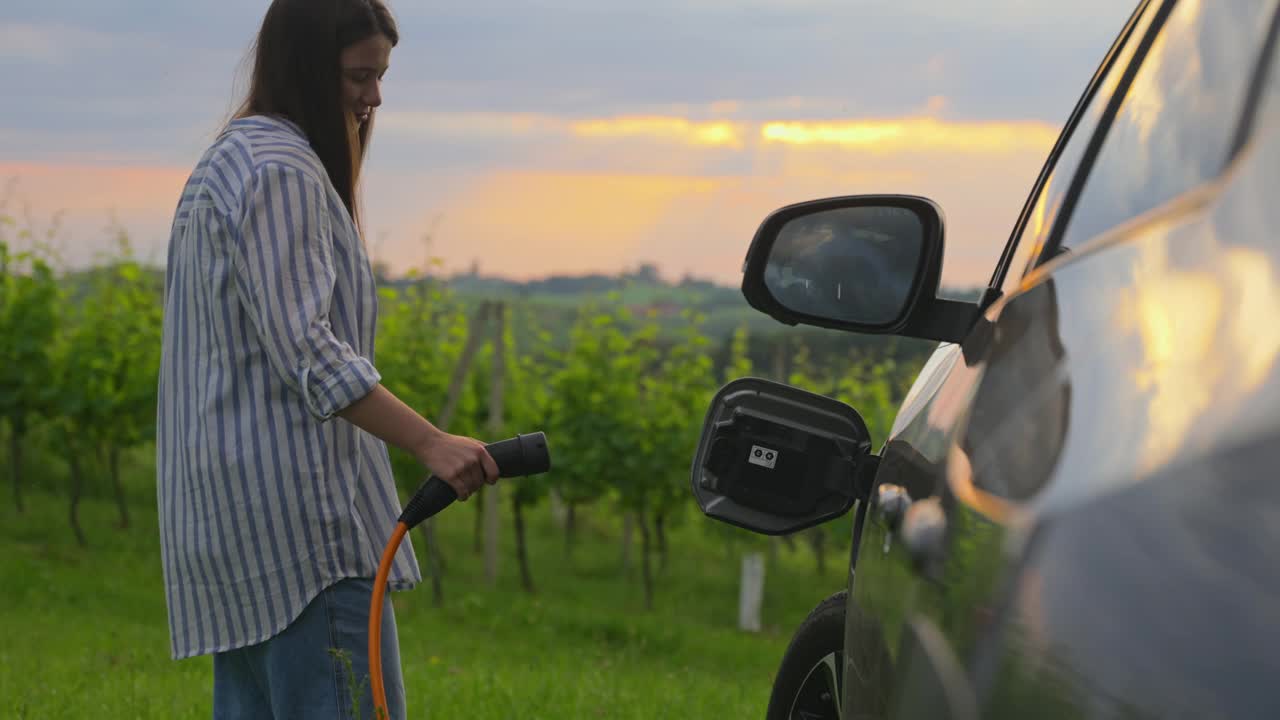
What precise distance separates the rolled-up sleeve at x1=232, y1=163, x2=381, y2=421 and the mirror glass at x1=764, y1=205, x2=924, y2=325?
2.62 ft

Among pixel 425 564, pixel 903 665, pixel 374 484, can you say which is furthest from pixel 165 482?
pixel 425 564

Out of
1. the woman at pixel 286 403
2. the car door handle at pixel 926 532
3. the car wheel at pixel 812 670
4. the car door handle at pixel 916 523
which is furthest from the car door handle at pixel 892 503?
the woman at pixel 286 403

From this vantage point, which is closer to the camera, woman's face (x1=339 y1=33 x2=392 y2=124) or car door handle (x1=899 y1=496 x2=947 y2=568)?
car door handle (x1=899 y1=496 x2=947 y2=568)

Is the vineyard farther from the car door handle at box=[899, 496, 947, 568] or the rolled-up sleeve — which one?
the car door handle at box=[899, 496, 947, 568]

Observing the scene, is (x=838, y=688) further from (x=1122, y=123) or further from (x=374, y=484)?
(x=1122, y=123)

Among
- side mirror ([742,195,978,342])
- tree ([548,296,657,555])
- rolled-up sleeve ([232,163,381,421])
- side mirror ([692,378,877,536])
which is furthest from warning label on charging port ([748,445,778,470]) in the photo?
tree ([548,296,657,555])

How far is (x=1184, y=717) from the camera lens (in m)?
0.88

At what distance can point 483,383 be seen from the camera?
17.9m

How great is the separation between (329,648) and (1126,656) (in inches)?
79.4

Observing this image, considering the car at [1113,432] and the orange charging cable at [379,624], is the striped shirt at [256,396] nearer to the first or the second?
the orange charging cable at [379,624]

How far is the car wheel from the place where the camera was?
2.83 m

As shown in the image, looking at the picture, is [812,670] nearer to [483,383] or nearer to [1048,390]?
[1048,390]

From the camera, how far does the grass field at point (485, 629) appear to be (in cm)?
628

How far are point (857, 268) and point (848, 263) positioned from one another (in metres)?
0.02
